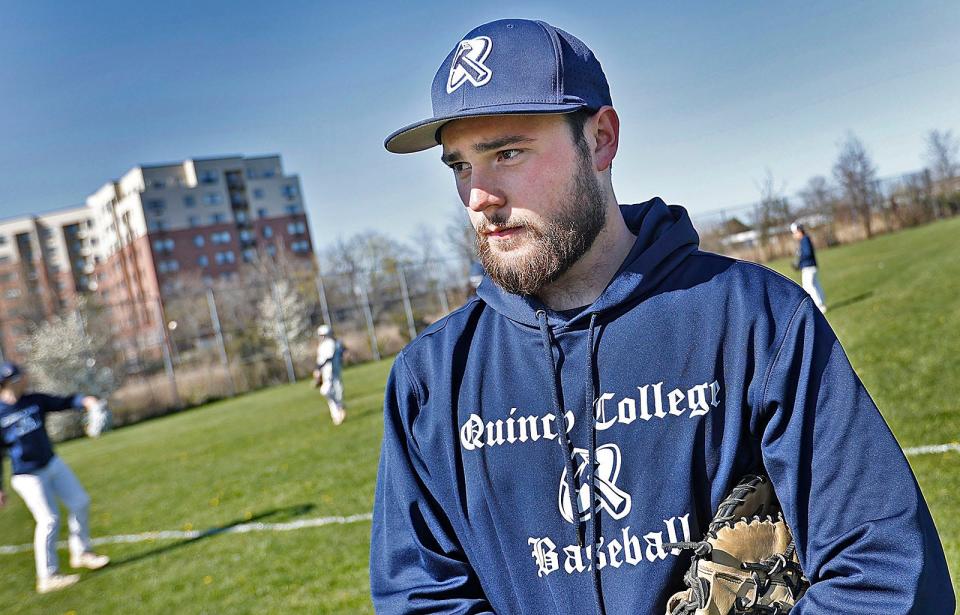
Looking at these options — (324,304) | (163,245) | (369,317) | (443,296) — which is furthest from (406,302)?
(163,245)

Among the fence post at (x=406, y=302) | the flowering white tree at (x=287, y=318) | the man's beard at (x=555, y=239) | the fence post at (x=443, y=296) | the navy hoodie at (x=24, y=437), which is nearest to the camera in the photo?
the man's beard at (x=555, y=239)

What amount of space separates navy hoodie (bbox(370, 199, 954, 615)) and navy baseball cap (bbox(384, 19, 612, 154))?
41 centimetres

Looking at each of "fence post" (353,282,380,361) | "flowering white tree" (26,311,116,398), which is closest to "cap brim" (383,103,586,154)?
"fence post" (353,282,380,361)

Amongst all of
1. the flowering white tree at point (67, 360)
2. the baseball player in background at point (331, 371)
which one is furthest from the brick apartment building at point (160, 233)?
the baseball player in background at point (331, 371)

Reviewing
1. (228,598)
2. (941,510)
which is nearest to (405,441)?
(941,510)

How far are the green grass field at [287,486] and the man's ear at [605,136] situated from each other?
Result: 4.35 m

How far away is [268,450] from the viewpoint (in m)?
15.2

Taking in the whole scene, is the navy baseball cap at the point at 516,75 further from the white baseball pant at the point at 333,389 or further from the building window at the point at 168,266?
the building window at the point at 168,266

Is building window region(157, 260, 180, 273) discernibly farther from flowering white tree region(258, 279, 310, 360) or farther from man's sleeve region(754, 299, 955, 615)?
man's sleeve region(754, 299, 955, 615)

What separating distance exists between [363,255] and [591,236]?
226 ft

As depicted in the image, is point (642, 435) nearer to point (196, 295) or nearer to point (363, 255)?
point (196, 295)

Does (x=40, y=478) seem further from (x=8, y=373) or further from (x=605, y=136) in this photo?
(x=605, y=136)

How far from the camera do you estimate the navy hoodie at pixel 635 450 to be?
1598 mm

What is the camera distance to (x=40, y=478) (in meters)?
8.77
